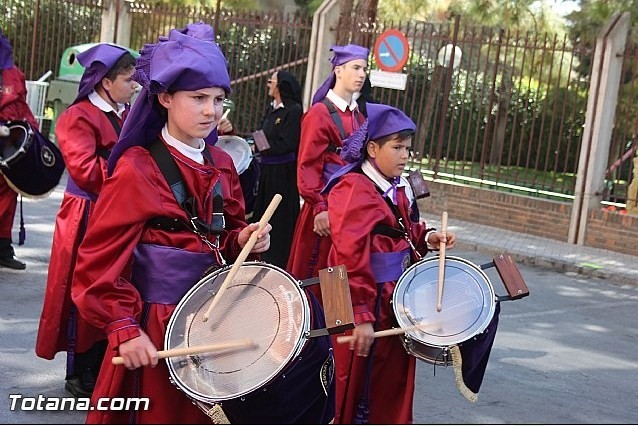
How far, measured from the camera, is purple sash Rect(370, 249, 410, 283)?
5.11m

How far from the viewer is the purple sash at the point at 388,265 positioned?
201 inches

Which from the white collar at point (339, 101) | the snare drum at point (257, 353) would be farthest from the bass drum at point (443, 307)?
the white collar at point (339, 101)

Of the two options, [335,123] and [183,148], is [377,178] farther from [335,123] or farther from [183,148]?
[335,123]

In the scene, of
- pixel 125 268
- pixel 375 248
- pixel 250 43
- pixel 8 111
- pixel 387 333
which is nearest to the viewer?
pixel 125 268

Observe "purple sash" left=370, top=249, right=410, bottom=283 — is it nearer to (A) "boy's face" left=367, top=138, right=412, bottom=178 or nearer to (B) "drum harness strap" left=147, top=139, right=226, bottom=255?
(A) "boy's face" left=367, top=138, right=412, bottom=178

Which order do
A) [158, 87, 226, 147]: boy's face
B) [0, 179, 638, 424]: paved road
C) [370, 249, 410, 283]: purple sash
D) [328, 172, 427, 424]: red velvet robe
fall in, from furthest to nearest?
[0, 179, 638, 424]: paved road < [370, 249, 410, 283]: purple sash < [328, 172, 427, 424]: red velvet robe < [158, 87, 226, 147]: boy's face

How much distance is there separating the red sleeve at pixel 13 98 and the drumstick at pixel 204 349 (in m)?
5.52

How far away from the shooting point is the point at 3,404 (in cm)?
573

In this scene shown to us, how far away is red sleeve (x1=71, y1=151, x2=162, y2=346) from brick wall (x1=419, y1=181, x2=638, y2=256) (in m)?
10.8

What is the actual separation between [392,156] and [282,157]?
186 inches

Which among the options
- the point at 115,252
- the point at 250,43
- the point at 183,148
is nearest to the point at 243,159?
the point at 183,148

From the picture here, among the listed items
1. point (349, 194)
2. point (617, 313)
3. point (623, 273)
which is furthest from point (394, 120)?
point (623, 273)

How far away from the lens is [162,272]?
12.9 feet

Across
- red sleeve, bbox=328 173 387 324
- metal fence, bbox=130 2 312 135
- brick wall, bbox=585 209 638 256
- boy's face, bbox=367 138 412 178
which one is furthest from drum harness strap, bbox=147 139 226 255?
metal fence, bbox=130 2 312 135
